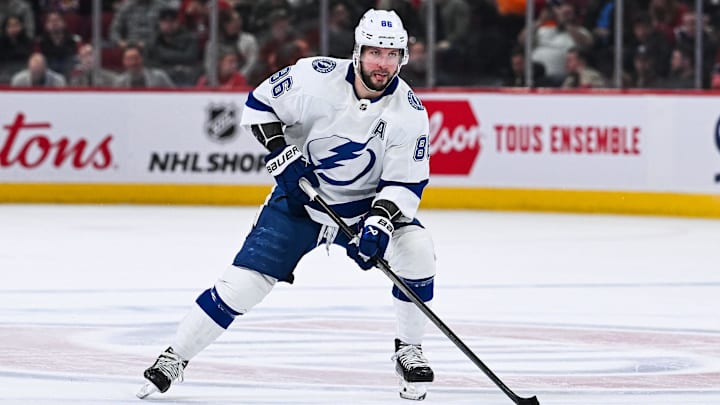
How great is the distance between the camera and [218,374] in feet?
16.0

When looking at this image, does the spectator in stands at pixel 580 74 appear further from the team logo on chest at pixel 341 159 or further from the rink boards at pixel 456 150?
the team logo on chest at pixel 341 159

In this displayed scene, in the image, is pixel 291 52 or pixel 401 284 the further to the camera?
pixel 291 52

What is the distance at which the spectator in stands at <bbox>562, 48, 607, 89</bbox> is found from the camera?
452 inches

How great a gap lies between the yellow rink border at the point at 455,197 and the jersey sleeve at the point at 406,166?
21.4 feet

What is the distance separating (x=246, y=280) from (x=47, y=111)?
7.39 metres

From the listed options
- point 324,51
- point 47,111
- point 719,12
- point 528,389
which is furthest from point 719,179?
point 528,389

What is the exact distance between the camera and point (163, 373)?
14.6ft

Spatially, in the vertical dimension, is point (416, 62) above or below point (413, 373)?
above

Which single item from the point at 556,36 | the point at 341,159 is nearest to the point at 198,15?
the point at 556,36

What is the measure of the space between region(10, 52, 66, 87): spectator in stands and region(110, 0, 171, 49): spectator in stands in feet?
1.74

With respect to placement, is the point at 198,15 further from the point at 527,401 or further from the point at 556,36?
the point at 527,401

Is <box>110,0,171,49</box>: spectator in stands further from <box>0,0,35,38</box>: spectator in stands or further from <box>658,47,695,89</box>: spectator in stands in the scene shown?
<box>658,47,695,89</box>: spectator in stands

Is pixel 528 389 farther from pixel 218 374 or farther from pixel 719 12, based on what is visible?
pixel 719 12

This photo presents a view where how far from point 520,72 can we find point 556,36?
374 millimetres
